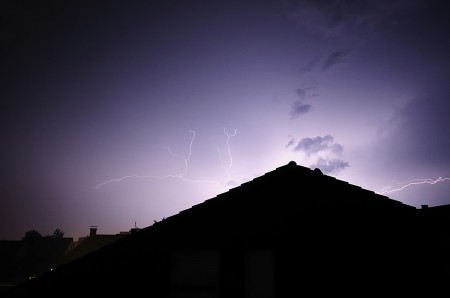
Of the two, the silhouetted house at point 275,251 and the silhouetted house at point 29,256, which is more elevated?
the silhouetted house at point 275,251

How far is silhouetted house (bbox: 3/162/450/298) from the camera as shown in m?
6.39

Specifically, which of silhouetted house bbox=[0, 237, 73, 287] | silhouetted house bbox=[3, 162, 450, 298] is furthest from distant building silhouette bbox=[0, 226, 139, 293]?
silhouetted house bbox=[3, 162, 450, 298]

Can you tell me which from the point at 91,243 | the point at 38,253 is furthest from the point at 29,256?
the point at 91,243

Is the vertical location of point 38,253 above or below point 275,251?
below

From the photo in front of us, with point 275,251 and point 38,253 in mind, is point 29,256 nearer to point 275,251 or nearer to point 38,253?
point 38,253

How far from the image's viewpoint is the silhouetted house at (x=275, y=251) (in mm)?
6391

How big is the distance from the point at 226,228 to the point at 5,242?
5683 centimetres

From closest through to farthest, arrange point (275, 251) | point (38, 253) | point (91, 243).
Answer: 1. point (275, 251)
2. point (91, 243)
3. point (38, 253)

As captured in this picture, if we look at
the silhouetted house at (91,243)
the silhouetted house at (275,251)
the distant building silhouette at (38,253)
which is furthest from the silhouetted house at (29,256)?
the silhouetted house at (275,251)

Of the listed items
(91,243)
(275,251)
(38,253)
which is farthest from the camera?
(38,253)

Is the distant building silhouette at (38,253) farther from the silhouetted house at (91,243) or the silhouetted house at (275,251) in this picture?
the silhouetted house at (275,251)

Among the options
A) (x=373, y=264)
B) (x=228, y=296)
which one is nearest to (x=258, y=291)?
(x=228, y=296)

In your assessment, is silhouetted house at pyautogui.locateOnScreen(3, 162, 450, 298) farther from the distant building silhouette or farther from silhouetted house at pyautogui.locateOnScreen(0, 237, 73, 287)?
silhouetted house at pyautogui.locateOnScreen(0, 237, 73, 287)

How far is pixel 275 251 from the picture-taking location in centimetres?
664
